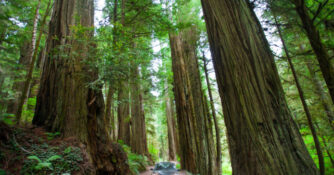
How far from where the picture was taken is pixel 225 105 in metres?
1.53

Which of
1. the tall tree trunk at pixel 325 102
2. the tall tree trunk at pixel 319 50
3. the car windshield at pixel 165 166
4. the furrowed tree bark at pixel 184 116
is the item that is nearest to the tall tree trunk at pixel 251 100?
the tall tree trunk at pixel 319 50

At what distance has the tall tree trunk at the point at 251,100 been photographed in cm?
122

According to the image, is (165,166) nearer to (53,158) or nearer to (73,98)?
(73,98)

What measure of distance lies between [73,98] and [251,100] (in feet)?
13.3

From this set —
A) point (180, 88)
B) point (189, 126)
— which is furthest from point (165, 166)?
point (180, 88)

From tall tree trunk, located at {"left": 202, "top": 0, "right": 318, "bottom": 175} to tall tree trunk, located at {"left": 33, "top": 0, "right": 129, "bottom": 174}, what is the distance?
310 cm

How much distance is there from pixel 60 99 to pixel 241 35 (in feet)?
13.7

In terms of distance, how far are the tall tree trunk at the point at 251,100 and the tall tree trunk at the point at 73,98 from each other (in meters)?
3.10

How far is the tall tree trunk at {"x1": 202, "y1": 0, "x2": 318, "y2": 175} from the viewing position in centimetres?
122

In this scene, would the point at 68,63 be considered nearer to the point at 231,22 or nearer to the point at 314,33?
the point at 231,22

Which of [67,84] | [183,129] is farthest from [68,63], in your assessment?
[183,129]

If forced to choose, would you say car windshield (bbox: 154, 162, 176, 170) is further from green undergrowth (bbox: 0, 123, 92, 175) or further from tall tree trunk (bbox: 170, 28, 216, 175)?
green undergrowth (bbox: 0, 123, 92, 175)

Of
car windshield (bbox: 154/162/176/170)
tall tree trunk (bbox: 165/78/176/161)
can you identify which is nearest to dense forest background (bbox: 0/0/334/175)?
car windshield (bbox: 154/162/176/170)

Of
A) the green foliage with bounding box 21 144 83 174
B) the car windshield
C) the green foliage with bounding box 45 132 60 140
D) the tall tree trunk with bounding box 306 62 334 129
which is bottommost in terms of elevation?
the car windshield
